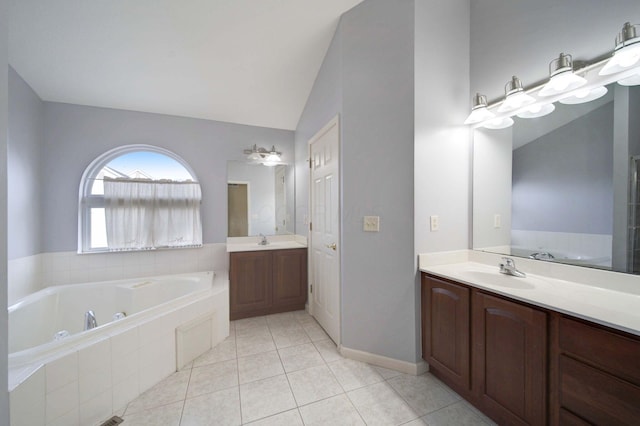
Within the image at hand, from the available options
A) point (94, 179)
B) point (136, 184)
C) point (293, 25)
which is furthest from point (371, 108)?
point (94, 179)

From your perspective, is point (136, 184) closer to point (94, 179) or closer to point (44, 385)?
point (94, 179)

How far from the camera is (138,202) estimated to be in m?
2.69

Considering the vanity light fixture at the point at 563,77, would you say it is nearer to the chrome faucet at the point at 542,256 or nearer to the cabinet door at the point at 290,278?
the chrome faucet at the point at 542,256

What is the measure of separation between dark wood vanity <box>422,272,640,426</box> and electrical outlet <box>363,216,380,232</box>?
0.53m

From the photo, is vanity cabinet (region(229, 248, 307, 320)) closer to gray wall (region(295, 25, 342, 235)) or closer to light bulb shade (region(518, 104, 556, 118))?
gray wall (region(295, 25, 342, 235))

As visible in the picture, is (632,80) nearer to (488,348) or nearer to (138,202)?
(488,348)

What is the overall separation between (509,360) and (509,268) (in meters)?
0.60

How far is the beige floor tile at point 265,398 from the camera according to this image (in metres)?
1.40

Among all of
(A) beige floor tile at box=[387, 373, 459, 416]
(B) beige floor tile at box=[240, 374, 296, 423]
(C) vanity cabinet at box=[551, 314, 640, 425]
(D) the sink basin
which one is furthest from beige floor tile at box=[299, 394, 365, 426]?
(D) the sink basin

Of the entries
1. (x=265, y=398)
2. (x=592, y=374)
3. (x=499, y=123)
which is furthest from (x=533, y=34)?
(x=265, y=398)

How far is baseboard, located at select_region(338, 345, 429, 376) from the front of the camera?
5.63 ft

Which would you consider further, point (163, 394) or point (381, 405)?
point (163, 394)

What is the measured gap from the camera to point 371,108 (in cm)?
183

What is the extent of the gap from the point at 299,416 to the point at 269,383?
37 centimetres
